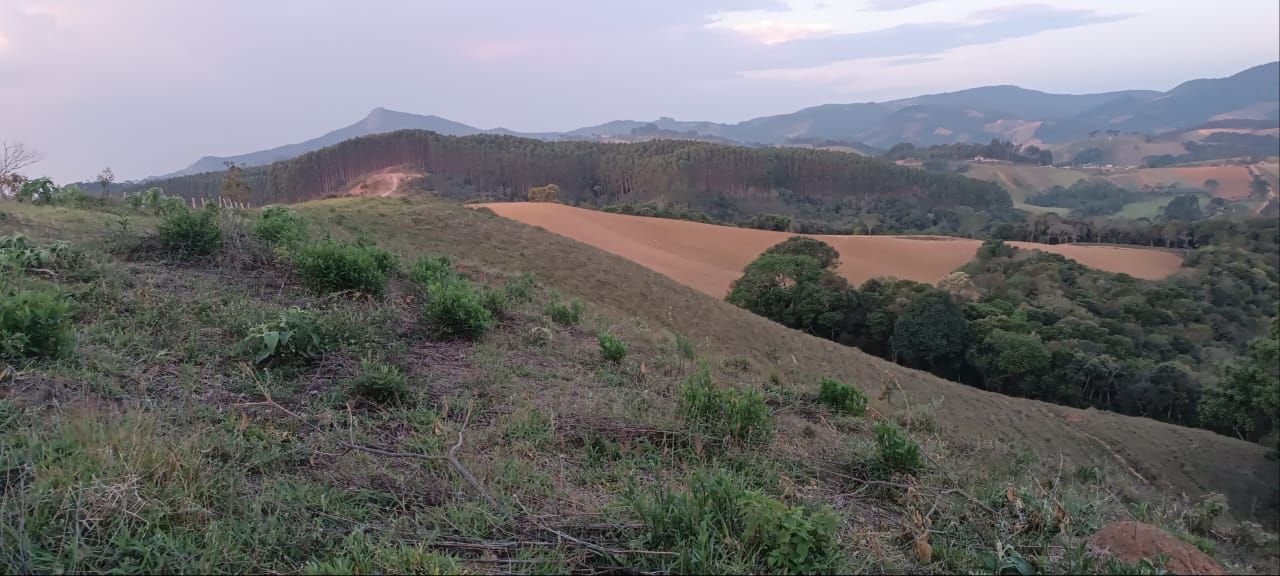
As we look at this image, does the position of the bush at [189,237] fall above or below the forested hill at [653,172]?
below

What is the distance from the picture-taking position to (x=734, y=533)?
244 centimetres

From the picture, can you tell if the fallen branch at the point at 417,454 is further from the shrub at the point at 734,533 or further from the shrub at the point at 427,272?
the shrub at the point at 427,272

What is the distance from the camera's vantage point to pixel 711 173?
6912 centimetres

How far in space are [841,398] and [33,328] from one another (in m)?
5.91

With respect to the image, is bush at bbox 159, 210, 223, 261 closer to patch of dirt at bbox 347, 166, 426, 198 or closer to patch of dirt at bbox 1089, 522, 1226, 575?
patch of dirt at bbox 1089, 522, 1226, 575

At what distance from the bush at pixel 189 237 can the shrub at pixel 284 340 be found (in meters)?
2.75

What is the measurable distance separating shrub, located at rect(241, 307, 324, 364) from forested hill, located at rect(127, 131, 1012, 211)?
58.6m

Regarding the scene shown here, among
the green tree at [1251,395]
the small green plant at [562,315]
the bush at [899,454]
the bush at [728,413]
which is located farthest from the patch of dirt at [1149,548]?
the green tree at [1251,395]

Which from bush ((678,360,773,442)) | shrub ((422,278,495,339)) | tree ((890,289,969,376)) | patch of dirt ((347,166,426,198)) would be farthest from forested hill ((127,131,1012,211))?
bush ((678,360,773,442))

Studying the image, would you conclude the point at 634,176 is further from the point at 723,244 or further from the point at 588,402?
the point at 588,402

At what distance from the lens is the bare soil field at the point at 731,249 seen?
32000 mm

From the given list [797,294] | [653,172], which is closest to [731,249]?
[797,294]

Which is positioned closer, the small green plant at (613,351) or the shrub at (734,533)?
the shrub at (734,533)

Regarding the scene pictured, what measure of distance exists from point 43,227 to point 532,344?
22.3 ft
